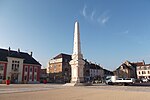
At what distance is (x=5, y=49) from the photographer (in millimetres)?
55688

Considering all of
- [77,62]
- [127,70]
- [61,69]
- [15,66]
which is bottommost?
[127,70]

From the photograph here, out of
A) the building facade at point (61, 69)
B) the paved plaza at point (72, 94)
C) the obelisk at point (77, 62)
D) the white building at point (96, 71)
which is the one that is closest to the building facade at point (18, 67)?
the building facade at point (61, 69)

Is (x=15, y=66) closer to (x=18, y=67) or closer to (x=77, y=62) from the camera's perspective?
(x=18, y=67)

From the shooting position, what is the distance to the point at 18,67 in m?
54.1

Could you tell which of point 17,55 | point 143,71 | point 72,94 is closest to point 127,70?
point 143,71

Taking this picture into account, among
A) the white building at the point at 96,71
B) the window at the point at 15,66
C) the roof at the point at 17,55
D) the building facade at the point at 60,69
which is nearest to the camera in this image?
the roof at the point at 17,55

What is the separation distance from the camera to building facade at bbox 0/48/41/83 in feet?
167

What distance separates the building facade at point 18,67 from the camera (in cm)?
5075

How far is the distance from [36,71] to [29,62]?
3.92 metres

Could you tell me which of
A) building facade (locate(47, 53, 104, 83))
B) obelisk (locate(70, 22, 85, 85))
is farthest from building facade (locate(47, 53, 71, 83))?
obelisk (locate(70, 22, 85, 85))

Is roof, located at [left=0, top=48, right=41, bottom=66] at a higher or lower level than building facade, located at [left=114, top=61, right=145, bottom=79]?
higher

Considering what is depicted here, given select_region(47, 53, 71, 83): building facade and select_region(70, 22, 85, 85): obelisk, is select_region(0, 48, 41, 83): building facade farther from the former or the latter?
select_region(70, 22, 85, 85): obelisk

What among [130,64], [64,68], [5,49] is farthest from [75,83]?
[130,64]

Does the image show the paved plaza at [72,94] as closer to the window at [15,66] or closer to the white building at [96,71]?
the window at [15,66]
